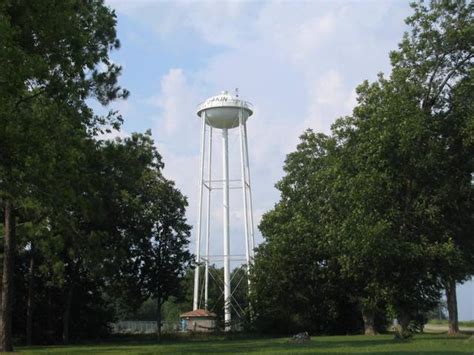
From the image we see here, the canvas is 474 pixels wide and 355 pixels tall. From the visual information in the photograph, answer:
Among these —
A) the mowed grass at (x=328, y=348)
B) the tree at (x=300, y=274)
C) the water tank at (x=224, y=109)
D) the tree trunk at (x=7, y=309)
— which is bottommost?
the mowed grass at (x=328, y=348)

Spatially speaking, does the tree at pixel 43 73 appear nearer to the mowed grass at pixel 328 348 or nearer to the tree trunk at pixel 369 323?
the mowed grass at pixel 328 348

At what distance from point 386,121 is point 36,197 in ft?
54.8

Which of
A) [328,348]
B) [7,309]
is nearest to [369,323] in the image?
[328,348]

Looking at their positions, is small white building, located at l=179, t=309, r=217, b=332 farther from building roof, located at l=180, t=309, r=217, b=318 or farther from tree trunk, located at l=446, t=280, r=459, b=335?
tree trunk, located at l=446, t=280, r=459, b=335

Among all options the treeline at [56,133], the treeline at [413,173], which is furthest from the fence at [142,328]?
the treeline at [413,173]

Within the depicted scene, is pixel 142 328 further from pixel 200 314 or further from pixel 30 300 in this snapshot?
pixel 30 300

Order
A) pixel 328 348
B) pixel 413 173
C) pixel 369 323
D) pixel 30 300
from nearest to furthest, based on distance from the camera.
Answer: pixel 328 348 → pixel 413 173 → pixel 30 300 → pixel 369 323

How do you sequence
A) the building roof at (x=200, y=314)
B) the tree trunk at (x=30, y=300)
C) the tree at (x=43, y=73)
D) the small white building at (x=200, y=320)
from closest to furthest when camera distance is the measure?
the tree at (x=43, y=73), the tree trunk at (x=30, y=300), the small white building at (x=200, y=320), the building roof at (x=200, y=314)

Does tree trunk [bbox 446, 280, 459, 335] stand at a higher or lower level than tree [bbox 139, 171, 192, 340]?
lower

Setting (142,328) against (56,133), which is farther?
(142,328)

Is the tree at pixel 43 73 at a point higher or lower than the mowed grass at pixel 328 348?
higher

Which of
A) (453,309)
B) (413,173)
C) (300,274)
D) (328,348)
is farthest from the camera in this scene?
(300,274)

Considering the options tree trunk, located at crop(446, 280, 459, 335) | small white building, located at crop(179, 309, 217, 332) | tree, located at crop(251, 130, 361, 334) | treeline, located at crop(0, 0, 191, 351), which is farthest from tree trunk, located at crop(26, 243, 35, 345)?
tree trunk, located at crop(446, 280, 459, 335)

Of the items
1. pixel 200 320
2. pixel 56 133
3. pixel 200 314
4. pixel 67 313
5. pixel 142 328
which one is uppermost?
pixel 56 133
